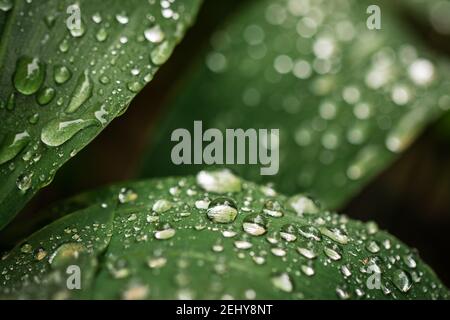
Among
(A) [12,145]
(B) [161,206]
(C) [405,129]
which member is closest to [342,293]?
(B) [161,206]

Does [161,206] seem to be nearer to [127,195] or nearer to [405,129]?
[127,195]

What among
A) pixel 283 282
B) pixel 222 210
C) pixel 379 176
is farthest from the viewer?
pixel 379 176

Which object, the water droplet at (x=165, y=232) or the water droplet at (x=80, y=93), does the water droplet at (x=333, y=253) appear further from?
the water droplet at (x=80, y=93)

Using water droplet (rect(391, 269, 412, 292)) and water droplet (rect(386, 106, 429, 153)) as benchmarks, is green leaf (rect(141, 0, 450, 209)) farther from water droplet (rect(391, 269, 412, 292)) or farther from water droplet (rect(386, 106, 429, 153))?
water droplet (rect(391, 269, 412, 292))

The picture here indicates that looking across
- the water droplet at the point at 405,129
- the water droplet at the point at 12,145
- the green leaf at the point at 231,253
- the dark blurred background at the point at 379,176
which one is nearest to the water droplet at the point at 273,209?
the green leaf at the point at 231,253

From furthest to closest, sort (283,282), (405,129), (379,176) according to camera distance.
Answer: (379,176)
(405,129)
(283,282)

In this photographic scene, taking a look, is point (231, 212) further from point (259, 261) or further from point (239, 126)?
point (239, 126)

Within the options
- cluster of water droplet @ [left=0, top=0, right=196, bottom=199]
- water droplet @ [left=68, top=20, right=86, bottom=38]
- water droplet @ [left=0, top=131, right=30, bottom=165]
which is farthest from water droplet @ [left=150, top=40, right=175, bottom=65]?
water droplet @ [left=0, top=131, right=30, bottom=165]
